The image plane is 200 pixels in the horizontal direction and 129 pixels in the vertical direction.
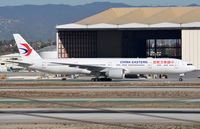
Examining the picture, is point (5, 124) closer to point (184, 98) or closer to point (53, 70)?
point (184, 98)

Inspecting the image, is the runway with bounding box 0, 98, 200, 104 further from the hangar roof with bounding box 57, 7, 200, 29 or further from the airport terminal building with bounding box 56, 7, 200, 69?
the hangar roof with bounding box 57, 7, 200, 29

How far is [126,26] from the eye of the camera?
107000 millimetres

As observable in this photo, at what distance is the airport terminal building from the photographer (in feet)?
335

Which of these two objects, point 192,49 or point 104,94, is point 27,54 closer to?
point 192,49

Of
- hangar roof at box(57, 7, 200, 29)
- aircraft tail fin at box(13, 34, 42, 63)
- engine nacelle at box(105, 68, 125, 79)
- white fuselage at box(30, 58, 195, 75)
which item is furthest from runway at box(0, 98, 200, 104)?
hangar roof at box(57, 7, 200, 29)

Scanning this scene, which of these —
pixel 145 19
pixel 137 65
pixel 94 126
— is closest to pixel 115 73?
pixel 137 65

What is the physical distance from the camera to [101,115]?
33.3 m

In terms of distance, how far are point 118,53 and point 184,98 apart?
71.2 meters

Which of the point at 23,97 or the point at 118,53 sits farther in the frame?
the point at 118,53

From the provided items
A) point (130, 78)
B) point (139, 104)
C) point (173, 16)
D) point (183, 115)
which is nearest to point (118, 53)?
point (173, 16)

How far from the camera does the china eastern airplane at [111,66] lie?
78188 millimetres

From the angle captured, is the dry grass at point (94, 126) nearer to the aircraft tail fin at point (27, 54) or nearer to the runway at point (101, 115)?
the runway at point (101, 115)

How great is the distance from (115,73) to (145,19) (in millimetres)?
41637

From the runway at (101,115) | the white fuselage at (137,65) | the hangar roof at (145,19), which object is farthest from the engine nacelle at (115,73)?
the runway at (101,115)
